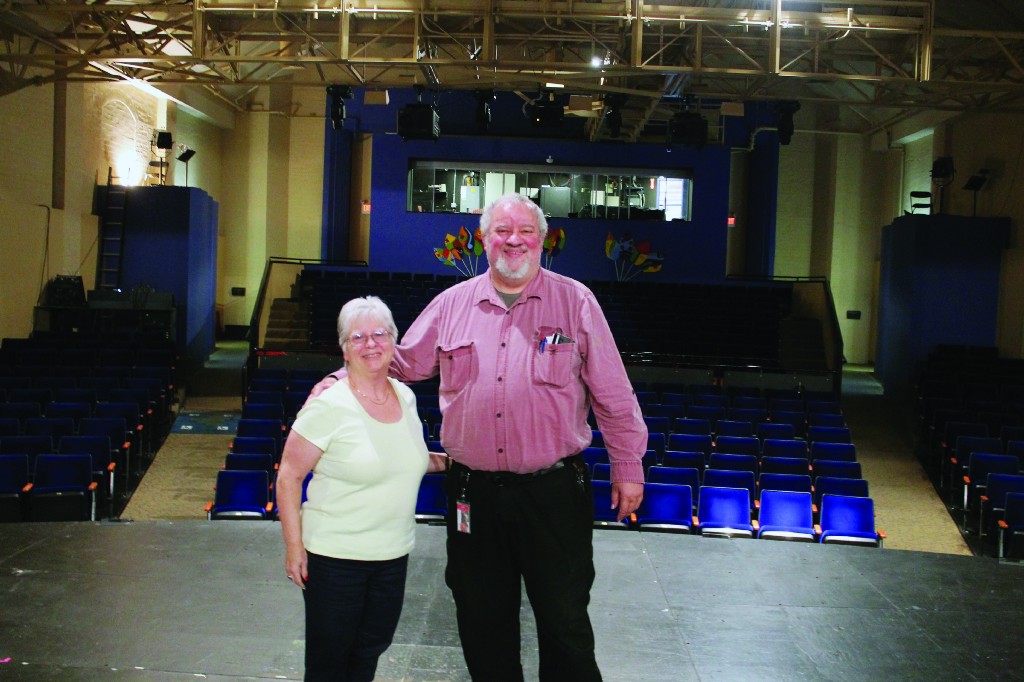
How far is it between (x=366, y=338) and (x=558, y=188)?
17.8 m

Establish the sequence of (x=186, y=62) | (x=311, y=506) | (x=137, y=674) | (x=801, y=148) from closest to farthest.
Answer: (x=311, y=506), (x=137, y=674), (x=186, y=62), (x=801, y=148)

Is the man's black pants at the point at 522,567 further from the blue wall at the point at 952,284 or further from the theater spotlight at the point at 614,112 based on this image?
the blue wall at the point at 952,284

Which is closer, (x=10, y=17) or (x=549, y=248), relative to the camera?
(x=10, y=17)

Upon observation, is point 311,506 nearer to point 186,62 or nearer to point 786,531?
point 786,531

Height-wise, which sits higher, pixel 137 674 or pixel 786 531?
pixel 137 674

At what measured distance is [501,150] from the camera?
19828 millimetres

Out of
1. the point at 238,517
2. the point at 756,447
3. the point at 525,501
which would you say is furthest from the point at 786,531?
the point at 525,501

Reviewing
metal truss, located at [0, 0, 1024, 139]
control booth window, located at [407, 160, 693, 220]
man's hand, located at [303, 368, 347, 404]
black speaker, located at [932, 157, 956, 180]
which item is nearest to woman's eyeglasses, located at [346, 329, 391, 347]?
man's hand, located at [303, 368, 347, 404]

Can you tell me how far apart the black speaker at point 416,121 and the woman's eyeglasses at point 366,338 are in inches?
507

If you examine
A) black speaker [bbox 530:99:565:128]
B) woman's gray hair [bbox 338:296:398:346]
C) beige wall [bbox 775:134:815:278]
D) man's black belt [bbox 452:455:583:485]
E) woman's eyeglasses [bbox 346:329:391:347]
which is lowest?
man's black belt [bbox 452:455:583:485]

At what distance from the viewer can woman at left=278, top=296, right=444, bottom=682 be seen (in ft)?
8.19

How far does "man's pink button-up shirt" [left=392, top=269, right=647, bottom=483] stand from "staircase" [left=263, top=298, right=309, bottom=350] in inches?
557

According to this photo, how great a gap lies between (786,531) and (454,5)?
8.93m

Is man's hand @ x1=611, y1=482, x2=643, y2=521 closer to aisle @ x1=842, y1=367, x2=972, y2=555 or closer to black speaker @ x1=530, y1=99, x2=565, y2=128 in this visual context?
aisle @ x1=842, y1=367, x2=972, y2=555
